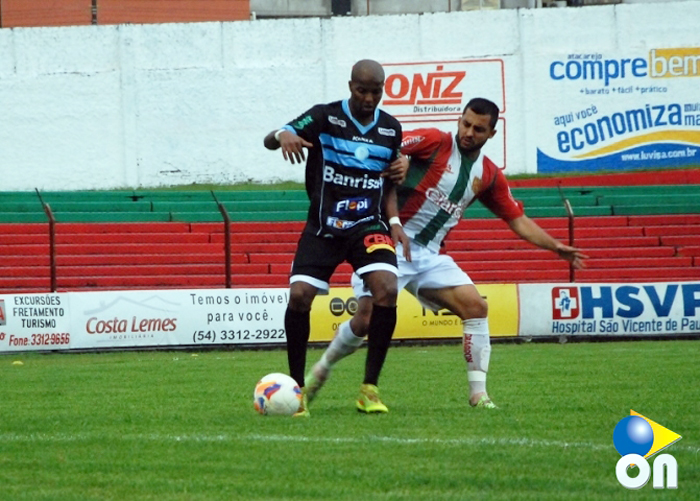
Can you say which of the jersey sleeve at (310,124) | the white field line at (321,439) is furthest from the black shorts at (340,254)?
the white field line at (321,439)

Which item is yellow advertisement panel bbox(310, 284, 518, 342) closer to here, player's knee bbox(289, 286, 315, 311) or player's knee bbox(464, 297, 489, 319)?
player's knee bbox(464, 297, 489, 319)

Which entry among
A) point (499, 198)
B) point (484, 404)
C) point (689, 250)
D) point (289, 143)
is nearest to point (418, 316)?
point (689, 250)

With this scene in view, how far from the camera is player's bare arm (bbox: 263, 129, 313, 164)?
7246 mm

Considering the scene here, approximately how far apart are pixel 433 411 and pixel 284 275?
577 inches

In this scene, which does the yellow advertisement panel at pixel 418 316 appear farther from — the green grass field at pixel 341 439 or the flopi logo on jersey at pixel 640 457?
the flopi logo on jersey at pixel 640 457

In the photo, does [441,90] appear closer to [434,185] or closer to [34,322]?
[34,322]

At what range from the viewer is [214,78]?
28469mm

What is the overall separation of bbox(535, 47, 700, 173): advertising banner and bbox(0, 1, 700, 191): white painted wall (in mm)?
304

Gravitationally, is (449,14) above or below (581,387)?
above

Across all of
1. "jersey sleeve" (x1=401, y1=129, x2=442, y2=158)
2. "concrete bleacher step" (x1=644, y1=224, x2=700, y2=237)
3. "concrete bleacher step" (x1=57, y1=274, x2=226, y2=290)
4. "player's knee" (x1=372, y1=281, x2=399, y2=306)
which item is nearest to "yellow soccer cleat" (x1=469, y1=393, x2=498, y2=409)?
"player's knee" (x1=372, y1=281, x2=399, y2=306)

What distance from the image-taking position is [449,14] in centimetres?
2859

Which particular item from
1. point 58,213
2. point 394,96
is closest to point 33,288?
point 58,213

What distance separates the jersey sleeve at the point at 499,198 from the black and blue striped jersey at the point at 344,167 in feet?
3.22

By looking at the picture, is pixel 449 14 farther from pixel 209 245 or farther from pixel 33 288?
pixel 33 288
